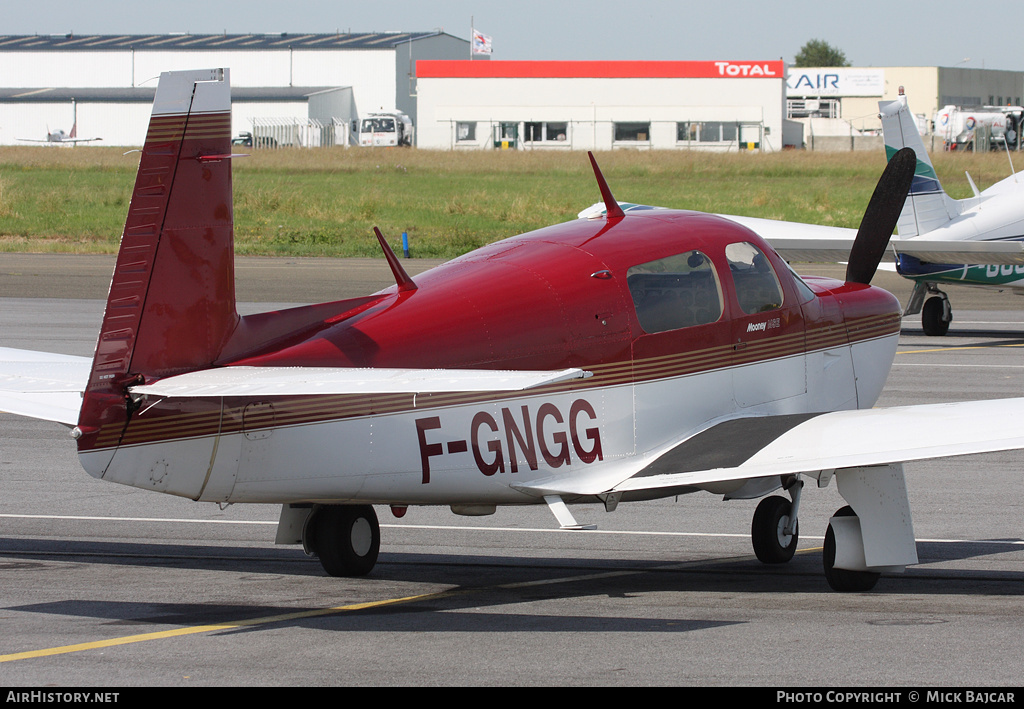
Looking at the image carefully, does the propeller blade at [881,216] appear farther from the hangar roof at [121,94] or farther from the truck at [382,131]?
the hangar roof at [121,94]

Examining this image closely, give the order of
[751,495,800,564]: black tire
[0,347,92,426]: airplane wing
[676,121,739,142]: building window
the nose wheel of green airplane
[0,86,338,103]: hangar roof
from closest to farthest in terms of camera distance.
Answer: [0,347,92,426]: airplane wing < [751,495,800,564]: black tire < the nose wheel of green airplane < [676,121,739,142]: building window < [0,86,338,103]: hangar roof

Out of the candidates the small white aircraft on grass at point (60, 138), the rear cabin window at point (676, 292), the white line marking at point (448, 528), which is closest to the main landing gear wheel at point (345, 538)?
the white line marking at point (448, 528)

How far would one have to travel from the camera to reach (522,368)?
7281mm

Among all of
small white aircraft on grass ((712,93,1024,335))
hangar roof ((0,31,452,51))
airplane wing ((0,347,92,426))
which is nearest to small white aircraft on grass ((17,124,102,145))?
hangar roof ((0,31,452,51))

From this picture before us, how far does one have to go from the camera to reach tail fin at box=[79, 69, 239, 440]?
20.8ft

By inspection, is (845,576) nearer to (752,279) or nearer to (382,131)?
(752,279)

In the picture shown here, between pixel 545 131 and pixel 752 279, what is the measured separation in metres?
Answer: 88.3

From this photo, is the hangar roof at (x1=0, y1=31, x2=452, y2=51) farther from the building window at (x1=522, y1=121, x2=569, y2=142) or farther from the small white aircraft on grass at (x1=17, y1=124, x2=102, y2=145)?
the building window at (x1=522, y1=121, x2=569, y2=142)

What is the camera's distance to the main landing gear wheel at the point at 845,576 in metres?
7.98

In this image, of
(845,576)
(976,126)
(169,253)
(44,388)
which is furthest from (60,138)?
(845,576)

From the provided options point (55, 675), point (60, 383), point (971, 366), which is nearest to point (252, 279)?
point (971, 366)

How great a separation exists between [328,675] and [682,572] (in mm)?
3251

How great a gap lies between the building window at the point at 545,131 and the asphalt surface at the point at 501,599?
84.5 meters

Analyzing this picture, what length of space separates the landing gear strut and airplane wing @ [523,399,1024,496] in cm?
108
